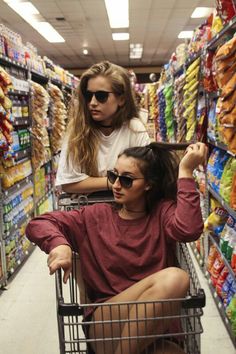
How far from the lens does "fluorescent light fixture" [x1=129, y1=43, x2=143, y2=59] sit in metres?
15.3

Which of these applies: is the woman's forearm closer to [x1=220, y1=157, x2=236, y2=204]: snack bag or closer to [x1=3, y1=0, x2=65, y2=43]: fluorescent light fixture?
[x1=220, y1=157, x2=236, y2=204]: snack bag

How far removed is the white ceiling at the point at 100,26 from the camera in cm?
959

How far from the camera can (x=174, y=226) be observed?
1.59 meters

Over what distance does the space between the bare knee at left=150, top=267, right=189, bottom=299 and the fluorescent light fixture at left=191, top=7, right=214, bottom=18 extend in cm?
968

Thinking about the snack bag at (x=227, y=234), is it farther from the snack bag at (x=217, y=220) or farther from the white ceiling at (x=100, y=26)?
the white ceiling at (x=100, y=26)

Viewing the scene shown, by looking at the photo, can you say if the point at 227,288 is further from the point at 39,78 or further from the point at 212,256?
the point at 39,78

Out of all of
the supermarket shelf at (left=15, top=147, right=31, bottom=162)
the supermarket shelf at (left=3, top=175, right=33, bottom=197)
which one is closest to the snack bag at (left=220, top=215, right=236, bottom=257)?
the supermarket shelf at (left=3, top=175, right=33, bottom=197)

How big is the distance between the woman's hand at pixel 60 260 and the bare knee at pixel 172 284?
307 millimetres

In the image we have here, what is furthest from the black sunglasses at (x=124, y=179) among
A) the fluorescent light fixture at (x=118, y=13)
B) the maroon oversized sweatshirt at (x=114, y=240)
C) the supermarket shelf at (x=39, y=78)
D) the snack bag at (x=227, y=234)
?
the fluorescent light fixture at (x=118, y=13)

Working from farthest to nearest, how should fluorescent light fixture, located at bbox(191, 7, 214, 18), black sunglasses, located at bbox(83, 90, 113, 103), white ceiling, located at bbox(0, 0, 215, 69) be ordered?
fluorescent light fixture, located at bbox(191, 7, 214, 18) < white ceiling, located at bbox(0, 0, 215, 69) < black sunglasses, located at bbox(83, 90, 113, 103)

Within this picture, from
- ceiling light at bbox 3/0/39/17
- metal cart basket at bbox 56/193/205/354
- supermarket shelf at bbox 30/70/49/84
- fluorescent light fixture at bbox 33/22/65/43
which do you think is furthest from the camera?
fluorescent light fixture at bbox 33/22/65/43

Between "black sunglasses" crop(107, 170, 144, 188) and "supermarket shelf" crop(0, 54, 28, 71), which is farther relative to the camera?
"supermarket shelf" crop(0, 54, 28, 71)

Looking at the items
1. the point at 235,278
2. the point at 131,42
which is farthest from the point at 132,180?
the point at 131,42

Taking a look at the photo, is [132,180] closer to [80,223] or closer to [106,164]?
[80,223]
